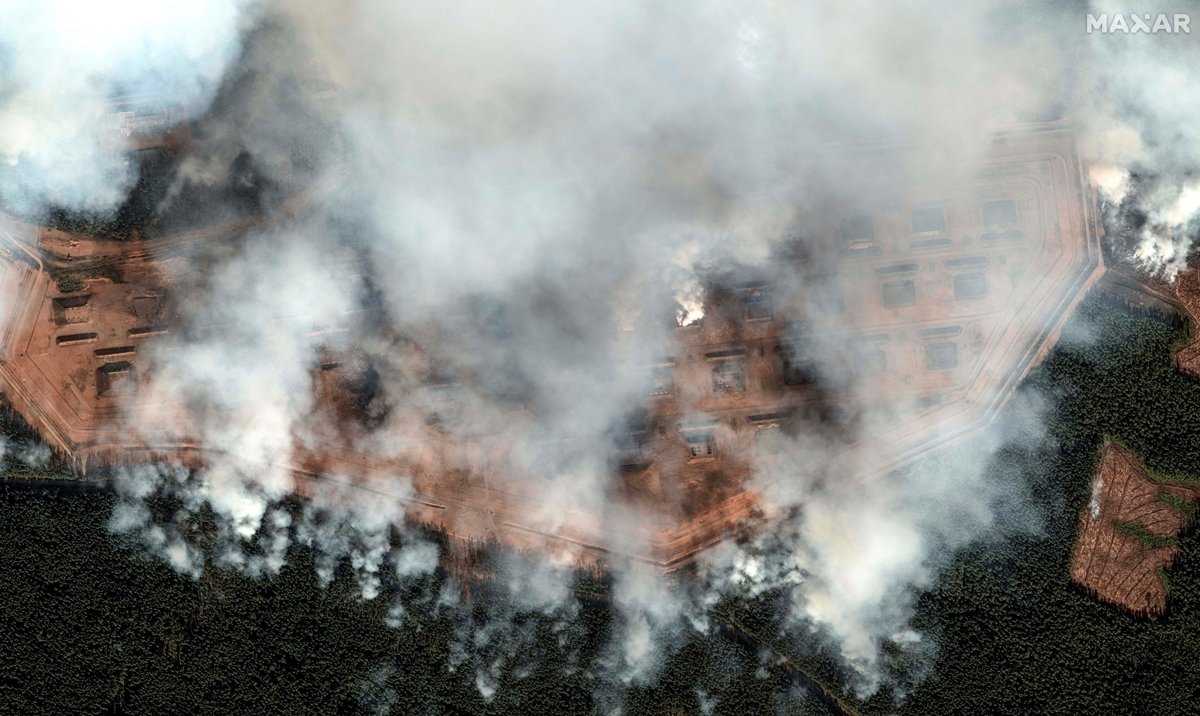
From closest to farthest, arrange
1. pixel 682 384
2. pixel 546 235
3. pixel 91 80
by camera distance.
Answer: pixel 91 80, pixel 546 235, pixel 682 384

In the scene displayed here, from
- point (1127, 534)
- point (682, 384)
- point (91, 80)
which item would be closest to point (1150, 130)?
point (1127, 534)

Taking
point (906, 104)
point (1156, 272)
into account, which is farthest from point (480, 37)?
point (1156, 272)

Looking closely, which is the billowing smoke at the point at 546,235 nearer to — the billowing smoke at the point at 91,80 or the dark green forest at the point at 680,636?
the billowing smoke at the point at 91,80

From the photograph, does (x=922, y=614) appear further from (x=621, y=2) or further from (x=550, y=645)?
(x=621, y=2)
